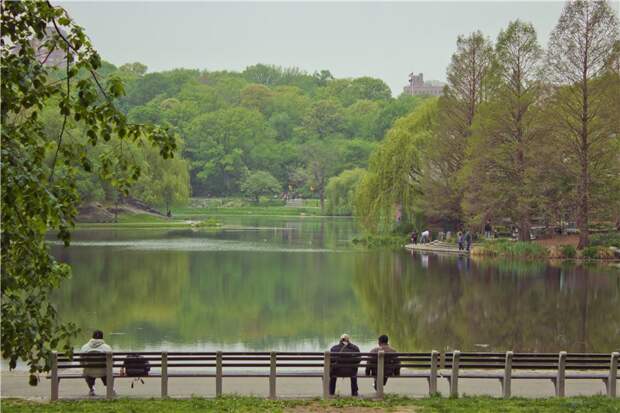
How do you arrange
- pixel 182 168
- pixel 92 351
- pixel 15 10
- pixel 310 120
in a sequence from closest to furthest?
pixel 15 10 < pixel 92 351 < pixel 182 168 < pixel 310 120

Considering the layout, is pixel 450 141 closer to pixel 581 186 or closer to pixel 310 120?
pixel 581 186

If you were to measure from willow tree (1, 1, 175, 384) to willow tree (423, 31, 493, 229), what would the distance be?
1849 inches

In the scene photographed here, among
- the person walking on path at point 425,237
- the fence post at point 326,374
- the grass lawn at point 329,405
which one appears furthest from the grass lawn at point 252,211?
the grass lawn at point 329,405

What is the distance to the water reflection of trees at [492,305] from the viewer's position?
21.8 meters

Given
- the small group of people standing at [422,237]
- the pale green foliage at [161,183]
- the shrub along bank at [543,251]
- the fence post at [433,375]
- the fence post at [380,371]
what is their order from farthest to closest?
the pale green foliage at [161,183], the small group of people standing at [422,237], the shrub along bank at [543,251], the fence post at [433,375], the fence post at [380,371]

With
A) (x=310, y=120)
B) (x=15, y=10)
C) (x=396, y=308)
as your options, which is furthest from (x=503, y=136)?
(x=310, y=120)

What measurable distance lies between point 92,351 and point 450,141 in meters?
44.8

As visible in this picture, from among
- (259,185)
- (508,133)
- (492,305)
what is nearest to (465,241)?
(508,133)

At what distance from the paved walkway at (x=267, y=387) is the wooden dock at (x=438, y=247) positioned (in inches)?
1408

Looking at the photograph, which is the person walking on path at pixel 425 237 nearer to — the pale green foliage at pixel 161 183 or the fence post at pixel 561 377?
the pale green foliage at pixel 161 183

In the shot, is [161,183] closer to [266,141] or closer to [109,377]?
[266,141]

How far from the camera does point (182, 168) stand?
8625cm

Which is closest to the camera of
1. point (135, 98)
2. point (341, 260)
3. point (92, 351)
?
point (92, 351)

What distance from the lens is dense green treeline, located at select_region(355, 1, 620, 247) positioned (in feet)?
156
